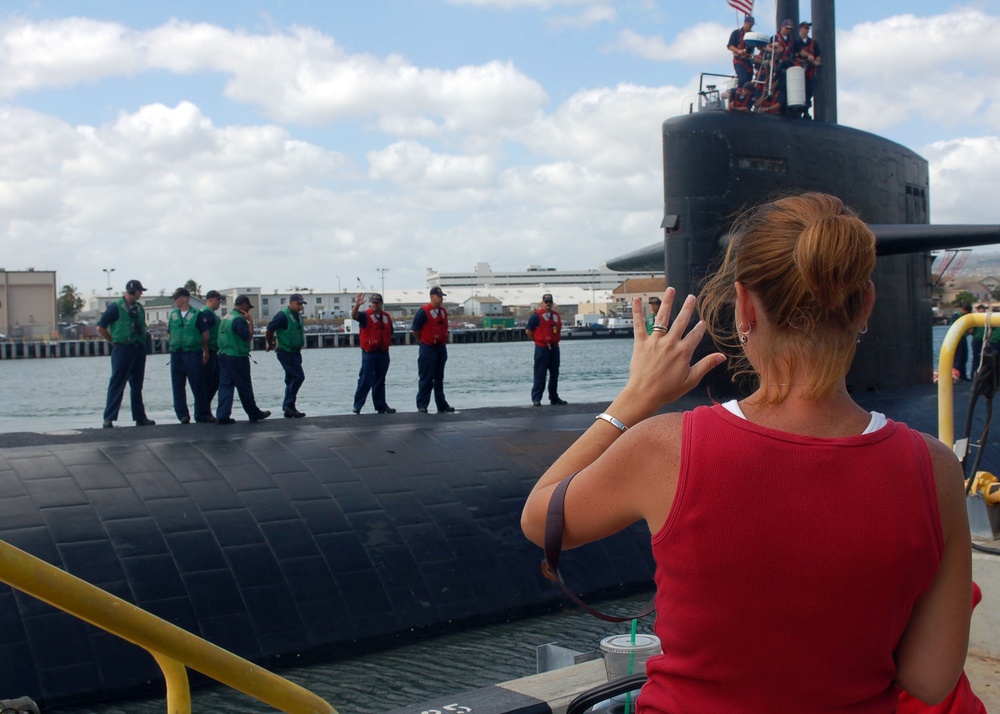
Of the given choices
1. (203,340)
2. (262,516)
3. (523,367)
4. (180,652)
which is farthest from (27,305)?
(180,652)

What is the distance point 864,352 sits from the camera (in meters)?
10.8

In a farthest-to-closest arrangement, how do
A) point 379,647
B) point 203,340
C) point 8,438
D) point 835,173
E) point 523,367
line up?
point 523,367, point 203,340, point 835,173, point 8,438, point 379,647

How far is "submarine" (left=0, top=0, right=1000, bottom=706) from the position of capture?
5746 mm

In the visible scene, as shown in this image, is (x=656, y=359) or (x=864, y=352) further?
(x=864, y=352)

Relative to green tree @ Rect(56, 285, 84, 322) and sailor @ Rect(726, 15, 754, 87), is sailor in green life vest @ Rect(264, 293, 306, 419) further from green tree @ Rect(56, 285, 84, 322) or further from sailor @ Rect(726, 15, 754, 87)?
green tree @ Rect(56, 285, 84, 322)

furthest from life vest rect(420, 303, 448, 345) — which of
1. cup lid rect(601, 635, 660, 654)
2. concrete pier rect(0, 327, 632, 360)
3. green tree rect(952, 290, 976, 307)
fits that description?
concrete pier rect(0, 327, 632, 360)

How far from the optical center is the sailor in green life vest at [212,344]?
11148 millimetres

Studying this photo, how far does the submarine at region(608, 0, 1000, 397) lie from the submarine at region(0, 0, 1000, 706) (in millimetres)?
24

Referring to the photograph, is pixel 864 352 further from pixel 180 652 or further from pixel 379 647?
pixel 180 652

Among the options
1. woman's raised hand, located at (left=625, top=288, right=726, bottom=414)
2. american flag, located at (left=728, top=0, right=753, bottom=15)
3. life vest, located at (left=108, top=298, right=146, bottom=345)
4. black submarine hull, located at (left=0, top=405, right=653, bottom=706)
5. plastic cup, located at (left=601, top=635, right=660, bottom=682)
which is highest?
american flag, located at (left=728, top=0, right=753, bottom=15)

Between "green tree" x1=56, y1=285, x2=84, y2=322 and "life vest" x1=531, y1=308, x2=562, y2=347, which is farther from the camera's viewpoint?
"green tree" x1=56, y1=285, x2=84, y2=322

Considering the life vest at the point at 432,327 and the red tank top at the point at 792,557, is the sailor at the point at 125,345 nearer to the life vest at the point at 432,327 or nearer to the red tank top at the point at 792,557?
Answer: the life vest at the point at 432,327

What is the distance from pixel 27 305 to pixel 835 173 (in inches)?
2629

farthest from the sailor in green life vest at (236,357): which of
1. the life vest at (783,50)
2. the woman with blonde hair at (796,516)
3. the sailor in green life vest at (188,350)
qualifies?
the woman with blonde hair at (796,516)
